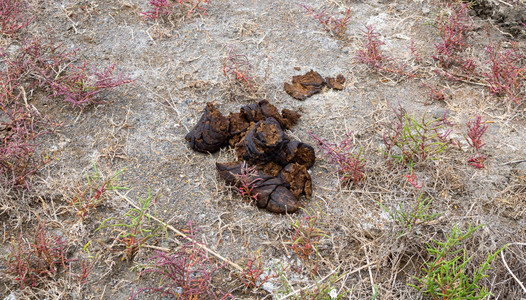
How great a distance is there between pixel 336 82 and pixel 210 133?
4.58 feet

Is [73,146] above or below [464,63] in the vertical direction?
below

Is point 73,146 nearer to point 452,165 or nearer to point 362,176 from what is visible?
point 362,176

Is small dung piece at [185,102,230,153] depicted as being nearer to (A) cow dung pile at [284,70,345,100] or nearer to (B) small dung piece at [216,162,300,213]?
(B) small dung piece at [216,162,300,213]

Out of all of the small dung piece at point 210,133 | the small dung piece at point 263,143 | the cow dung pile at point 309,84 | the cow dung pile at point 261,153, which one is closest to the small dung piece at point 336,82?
the cow dung pile at point 309,84

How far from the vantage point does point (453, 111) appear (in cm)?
400

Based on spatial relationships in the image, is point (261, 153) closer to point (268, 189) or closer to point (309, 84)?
point (268, 189)

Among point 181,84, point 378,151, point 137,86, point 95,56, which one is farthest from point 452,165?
point 95,56

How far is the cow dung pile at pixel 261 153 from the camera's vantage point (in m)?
3.25

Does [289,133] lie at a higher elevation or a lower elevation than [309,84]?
lower

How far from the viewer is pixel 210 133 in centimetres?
356

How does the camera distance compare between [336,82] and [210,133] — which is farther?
[336,82]

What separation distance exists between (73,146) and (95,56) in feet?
3.98

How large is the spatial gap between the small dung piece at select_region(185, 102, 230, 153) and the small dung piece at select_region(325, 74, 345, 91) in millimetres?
1150

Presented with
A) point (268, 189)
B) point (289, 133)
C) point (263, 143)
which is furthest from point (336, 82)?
point (268, 189)
